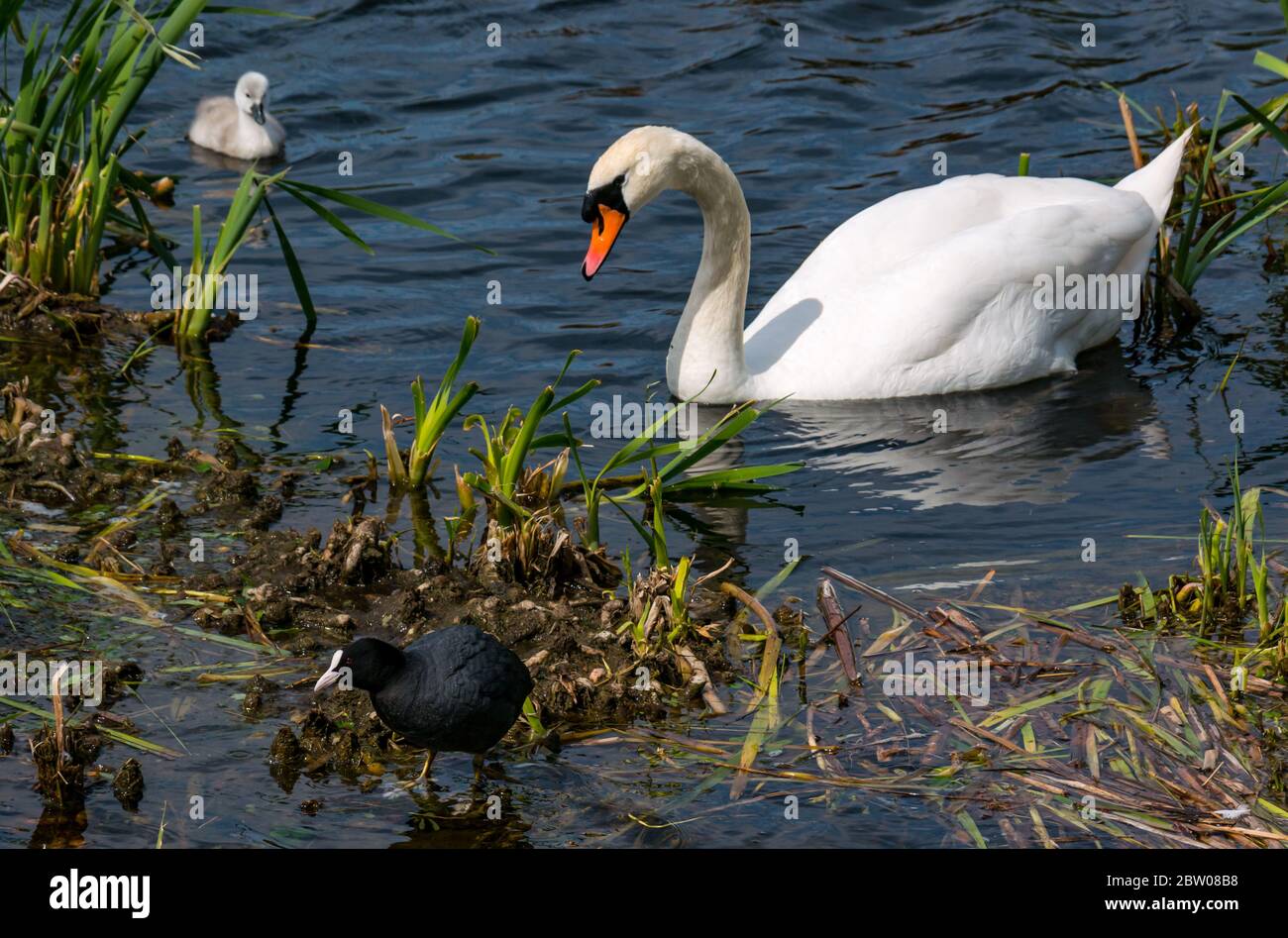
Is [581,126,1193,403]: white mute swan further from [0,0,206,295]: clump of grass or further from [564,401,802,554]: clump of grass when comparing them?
[0,0,206,295]: clump of grass

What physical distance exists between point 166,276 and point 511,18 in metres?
A: 5.16

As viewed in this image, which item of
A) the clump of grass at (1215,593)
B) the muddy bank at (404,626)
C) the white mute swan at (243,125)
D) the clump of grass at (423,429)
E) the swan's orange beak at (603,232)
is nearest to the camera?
the muddy bank at (404,626)

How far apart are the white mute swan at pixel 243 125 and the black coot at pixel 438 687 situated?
6835 mm

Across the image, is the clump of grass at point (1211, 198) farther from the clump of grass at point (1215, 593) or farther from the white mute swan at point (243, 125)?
the white mute swan at point (243, 125)

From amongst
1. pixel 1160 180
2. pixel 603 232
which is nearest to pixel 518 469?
pixel 603 232

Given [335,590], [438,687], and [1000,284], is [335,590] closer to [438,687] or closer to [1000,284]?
[438,687]

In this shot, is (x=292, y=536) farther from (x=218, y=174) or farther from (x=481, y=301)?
(x=218, y=174)

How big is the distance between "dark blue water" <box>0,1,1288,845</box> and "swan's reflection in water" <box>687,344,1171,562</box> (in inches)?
0.7

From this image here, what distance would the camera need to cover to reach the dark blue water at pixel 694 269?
614 centimetres

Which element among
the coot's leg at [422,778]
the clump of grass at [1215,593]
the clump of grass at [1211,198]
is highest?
the clump of grass at [1211,198]

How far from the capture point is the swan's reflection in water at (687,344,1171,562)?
6980 millimetres

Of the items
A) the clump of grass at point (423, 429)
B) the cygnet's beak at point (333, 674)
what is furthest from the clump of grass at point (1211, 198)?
the cygnet's beak at point (333, 674)

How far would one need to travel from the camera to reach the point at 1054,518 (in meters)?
6.68

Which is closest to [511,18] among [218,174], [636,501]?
[218,174]
